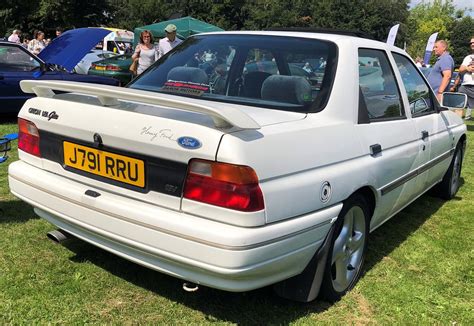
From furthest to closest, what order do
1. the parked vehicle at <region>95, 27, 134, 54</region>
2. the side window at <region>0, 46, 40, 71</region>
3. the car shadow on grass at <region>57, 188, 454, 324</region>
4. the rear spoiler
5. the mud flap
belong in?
the parked vehicle at <region>95, 27, 134, 54</region> < the side window at <region>0, 46, 40, 71</region> < the car shadow on grass at <region>57, 188, 454, 324</region> < the mud flap < the rear spoiler

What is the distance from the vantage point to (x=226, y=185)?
2086mm

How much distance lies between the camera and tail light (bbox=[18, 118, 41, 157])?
2789 millimetres

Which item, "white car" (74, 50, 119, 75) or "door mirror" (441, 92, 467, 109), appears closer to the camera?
"door mirror" (441, 92, 467, 109)

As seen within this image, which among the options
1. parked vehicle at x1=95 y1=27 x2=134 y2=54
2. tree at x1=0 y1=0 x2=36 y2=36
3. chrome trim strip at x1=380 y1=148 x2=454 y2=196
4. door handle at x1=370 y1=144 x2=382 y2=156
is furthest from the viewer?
tree at x1=0 y1=0 x2=36 y2=36

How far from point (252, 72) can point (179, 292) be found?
143 cm

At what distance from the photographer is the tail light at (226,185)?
6.79 ft

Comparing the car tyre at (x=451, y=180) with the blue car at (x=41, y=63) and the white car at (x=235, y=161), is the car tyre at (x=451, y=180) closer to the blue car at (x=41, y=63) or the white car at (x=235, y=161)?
the white car at (x=235, y=161)

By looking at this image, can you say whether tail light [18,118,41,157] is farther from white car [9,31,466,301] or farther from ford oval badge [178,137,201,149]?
ford oval badge [178,137,201,149]

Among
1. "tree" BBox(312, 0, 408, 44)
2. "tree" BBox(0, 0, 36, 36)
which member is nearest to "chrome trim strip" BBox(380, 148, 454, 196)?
A: "tree" BBox(0, 0, 36, 36)

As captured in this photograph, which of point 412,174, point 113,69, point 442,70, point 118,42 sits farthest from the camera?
point 118,42

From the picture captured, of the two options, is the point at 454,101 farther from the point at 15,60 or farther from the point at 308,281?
the point at 15,60

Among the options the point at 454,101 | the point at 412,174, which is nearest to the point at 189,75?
the point at 412,174

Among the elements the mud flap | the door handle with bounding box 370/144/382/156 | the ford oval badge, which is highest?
the ford oval badge

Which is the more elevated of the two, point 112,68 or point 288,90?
point 288,90
